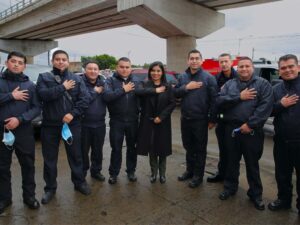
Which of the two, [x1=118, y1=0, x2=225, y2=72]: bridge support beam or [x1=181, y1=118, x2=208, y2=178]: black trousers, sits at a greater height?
[x1=118, y1=0, x2=225, y2=72]: bridge support beam

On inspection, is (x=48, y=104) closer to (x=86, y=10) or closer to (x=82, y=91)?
(x=82, y=91)

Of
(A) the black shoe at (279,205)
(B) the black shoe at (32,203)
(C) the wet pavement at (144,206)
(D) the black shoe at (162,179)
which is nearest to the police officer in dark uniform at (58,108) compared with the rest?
(B) the black shoe at (32,203)

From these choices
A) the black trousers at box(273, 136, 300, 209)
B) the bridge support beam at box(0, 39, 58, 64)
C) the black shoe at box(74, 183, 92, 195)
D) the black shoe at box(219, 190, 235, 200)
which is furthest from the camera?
the bridge support beam at box(0, 39, 58, 64)

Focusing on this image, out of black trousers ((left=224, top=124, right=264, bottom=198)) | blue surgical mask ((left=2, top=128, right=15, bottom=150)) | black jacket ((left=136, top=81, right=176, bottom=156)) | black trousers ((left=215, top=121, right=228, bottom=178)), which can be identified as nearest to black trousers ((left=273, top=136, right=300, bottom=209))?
black trousers ((left=224, top=124, right=264, bottom=198))

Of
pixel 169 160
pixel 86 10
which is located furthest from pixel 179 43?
pixel 169 160

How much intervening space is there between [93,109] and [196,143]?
1.56m

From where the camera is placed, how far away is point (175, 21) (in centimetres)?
1673

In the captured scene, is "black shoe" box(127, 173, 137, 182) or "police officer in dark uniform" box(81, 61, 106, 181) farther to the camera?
"black shoe" box(127, 173, 137, 182)

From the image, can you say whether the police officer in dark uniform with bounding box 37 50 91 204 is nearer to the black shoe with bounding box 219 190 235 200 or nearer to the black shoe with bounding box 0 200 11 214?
the black shoe with bounding box 0 200 11 214

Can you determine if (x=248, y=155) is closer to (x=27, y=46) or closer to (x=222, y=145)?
(x=222, y=145)

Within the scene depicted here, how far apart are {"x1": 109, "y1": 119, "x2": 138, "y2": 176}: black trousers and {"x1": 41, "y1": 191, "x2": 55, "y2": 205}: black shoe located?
92cm

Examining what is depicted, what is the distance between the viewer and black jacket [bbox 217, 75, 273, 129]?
344 centimetres

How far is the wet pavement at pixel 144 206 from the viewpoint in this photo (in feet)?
11.0

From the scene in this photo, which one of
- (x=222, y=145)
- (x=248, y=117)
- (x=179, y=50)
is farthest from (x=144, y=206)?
(x=179, y=50)
